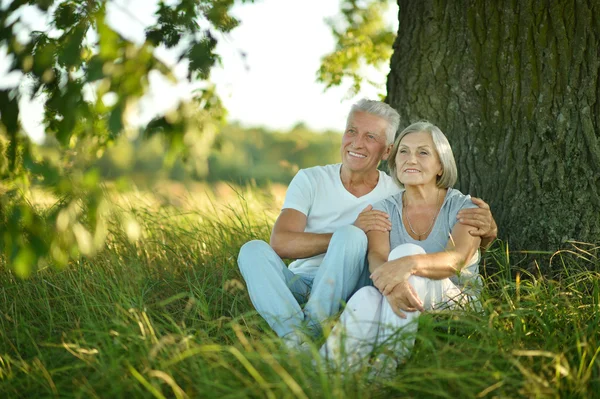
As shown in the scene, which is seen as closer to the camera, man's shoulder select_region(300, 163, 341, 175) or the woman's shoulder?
the woman's shoulder

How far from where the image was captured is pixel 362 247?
3.46 metres

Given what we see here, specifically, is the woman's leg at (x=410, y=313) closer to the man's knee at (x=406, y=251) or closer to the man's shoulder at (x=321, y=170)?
the man's knee at (x=406, y=251)

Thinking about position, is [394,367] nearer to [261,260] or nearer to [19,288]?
[261,260]

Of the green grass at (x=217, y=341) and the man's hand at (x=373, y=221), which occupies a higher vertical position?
the man's hand at (x=373, y=221)

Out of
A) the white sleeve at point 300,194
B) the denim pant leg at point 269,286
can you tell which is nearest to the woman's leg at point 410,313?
the denim pant leg at point 269,286

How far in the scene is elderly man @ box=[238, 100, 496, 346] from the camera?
339 centimetres

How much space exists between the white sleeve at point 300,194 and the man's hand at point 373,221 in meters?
0.37

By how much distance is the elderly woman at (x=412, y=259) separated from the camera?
9.64 ft

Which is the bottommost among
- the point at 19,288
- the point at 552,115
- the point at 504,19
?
the point at 19,288

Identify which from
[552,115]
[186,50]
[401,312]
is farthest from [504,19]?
[186,50]

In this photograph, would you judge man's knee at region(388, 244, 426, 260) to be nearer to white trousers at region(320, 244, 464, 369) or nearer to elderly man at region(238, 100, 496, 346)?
white trousers at region(320, 244, 464, 369)

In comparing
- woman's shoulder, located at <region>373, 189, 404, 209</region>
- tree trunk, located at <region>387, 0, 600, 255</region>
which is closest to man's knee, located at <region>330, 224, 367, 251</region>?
woman's shoulder, located at <region>373, 189, 404, 209</region>

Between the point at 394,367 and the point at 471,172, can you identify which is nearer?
the point at 394,367

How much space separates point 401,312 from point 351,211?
3.36 ft
